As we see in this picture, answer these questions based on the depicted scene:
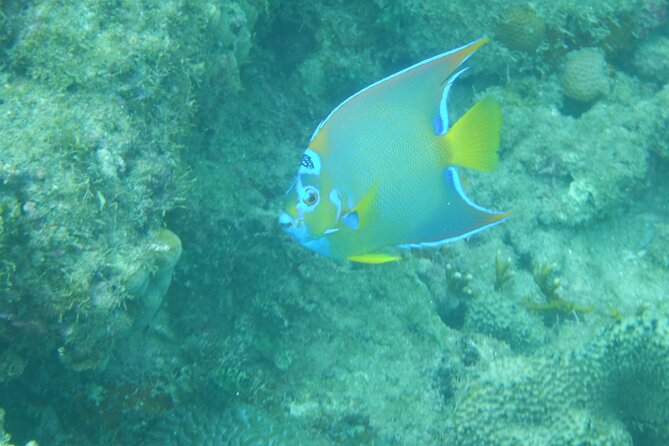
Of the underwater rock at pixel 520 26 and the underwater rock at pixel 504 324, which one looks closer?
the underwater rock at pixel 504 324

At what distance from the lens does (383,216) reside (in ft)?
6.57

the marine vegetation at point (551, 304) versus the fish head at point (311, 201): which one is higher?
the fish head at point (311, 201)

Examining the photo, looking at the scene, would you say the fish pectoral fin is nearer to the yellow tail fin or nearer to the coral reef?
the yellow tail fin

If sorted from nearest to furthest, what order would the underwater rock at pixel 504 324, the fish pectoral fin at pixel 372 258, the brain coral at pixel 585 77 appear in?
the fish pectoral fin at pixel 372 258 → the underwater rock at pixel 504 324 → the brain coral at pixel 585 77

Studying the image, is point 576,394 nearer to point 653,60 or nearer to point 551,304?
point 551,304

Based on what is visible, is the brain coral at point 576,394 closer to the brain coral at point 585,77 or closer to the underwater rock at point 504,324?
the underwater rock at point 504,324

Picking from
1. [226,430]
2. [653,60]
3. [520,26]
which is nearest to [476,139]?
[226,430]

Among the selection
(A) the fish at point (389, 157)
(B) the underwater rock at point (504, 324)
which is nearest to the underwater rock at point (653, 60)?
(B) the underwater rock at point (504, 324)

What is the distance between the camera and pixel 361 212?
1.97 meters

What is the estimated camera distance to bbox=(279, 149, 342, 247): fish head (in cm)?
196

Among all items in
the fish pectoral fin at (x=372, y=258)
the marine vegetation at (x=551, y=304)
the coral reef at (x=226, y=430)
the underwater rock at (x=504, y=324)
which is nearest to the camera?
the fish pectoral fin at (x=372, y=258)

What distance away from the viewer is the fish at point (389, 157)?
1943mm

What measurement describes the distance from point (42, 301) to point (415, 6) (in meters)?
3.72

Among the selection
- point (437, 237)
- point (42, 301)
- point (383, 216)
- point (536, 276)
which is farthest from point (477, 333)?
point (42, 301)
